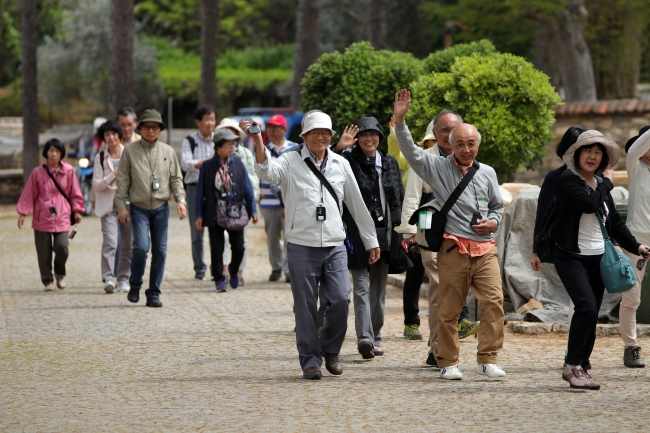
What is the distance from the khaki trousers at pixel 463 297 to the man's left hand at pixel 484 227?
0.18 metres

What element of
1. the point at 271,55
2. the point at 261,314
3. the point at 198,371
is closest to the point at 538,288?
the point at 261,314

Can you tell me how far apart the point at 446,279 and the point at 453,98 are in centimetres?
567

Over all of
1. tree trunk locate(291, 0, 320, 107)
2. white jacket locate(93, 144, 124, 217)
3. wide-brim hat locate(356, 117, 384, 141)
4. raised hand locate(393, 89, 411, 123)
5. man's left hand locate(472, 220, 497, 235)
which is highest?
A: tree trunk locate(291, 0, 320, 107)

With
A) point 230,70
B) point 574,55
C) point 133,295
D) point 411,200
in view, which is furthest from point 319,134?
point 230,70

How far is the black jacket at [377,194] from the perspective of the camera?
830cm

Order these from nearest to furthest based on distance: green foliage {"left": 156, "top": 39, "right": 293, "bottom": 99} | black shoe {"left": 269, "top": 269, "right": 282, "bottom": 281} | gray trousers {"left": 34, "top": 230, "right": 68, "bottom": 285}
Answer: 1. gray trousers {"left": 34, "top": 230, "right": 68, "bottom": 285}
2. black shoe {"left": 269, "top": 269, "right": 282, "bottom": 281}
3. green foliage {"left": 156, "top": 39, "right": 293, "bottom": 99}

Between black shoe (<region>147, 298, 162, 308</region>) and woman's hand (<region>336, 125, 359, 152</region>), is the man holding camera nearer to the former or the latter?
woman's hand (<region>336, 125, 359, 152</region>)

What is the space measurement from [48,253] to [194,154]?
203cm

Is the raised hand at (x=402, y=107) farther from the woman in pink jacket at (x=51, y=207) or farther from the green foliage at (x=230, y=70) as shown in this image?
the green foliage at (x=230, y=70)

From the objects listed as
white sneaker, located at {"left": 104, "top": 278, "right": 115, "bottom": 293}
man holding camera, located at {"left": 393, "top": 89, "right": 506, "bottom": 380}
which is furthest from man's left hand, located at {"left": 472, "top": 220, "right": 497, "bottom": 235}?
white sneaker, located at {"left": 104, "top": 278, "right": 115, "bottom": 293}

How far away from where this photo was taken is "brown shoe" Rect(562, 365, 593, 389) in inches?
270

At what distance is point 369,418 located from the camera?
613cm

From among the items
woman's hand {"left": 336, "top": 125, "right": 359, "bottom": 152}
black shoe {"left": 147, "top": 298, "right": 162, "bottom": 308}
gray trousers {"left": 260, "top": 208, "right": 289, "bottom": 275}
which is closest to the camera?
woman's hand {"left": 336, "top": 125, "right": 359, "bottom": 152}

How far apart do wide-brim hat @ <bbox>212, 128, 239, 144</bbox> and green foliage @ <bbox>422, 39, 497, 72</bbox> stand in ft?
13.1
